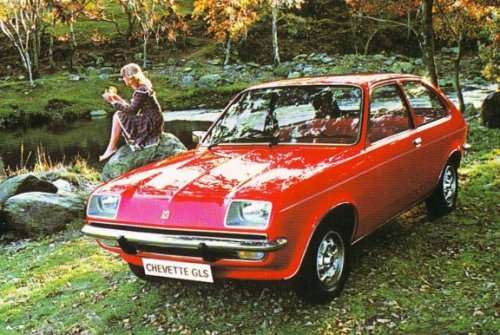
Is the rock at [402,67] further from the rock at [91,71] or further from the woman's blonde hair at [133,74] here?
the woman's blonde hair at [133,74]

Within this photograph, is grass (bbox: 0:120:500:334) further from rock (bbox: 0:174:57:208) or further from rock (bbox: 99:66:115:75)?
rock (bbox: 99:66:115:75)

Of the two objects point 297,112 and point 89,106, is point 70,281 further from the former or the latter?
point 89,106

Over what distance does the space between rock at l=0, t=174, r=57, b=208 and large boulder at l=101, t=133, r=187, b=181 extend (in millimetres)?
1351

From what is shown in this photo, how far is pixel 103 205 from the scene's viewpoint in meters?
5.10

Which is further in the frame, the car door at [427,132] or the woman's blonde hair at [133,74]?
the woman's blonde hair at [133,74]

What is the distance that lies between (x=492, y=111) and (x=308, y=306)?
9446 millimetres

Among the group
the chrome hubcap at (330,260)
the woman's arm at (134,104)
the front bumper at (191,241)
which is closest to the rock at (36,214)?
the woman's arm at (134,104)

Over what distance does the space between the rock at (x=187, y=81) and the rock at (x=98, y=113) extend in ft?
19.5

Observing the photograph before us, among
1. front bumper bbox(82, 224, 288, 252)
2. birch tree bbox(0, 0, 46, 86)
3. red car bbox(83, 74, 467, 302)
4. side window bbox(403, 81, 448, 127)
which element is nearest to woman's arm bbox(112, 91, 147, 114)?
red car bbox(83, 74, 467, 302)

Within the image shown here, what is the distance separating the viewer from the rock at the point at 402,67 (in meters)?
34.4

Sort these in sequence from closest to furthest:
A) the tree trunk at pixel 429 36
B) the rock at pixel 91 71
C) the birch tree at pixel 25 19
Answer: the tree trunk at pixel 429 36 < the birch tree at pixel 25 19 < the rock at pixel 91 71

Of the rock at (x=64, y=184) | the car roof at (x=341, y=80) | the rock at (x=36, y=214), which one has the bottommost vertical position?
the rock at (x=64, y=184)

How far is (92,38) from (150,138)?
4101 centimetres

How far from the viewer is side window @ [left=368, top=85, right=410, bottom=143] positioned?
5.71 m
